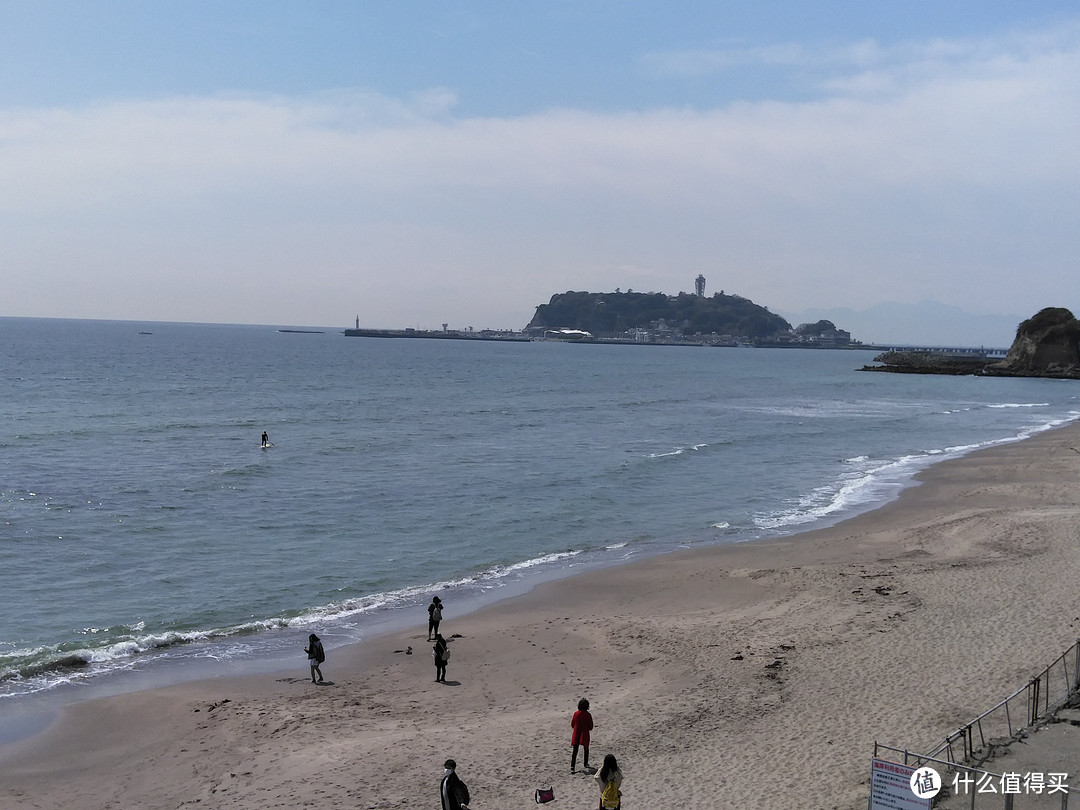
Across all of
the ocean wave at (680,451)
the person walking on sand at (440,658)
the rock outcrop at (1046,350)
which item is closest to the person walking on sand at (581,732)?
the person walking on sand at (440,658)

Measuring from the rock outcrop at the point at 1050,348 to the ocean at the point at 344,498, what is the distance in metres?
61.7

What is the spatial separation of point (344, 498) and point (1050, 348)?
441 ft

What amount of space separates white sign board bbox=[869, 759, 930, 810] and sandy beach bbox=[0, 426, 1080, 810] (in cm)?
242

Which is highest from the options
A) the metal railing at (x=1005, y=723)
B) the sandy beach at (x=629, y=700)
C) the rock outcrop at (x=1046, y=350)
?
the rock outcrop at (x=1046, y=350)

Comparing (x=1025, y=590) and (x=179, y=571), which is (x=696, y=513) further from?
(x=179, y=571)

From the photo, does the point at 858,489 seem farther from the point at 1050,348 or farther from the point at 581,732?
the point at 1050,348

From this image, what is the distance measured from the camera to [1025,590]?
850 inches

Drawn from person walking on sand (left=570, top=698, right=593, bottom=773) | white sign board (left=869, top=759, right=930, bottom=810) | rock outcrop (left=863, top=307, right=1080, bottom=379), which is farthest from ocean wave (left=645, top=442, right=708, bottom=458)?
rock outcrop (left=863, top=307, right=1080, bottom=379)

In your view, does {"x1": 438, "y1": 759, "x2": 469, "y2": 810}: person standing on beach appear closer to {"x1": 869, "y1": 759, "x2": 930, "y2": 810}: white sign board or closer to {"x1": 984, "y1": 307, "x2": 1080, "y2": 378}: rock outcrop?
{"x1": 869, "y1": 759, "x2": 930, "y2": 810}: white sign board

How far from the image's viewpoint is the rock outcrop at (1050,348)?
5344 inches

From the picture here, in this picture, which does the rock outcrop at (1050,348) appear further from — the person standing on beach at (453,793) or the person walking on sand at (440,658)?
the person standing on beach at (453,793)

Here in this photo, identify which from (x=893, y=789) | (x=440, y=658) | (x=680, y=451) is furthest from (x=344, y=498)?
(x=893, y=789)

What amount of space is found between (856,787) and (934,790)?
2.07 metres

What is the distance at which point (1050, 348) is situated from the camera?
13700 cm
